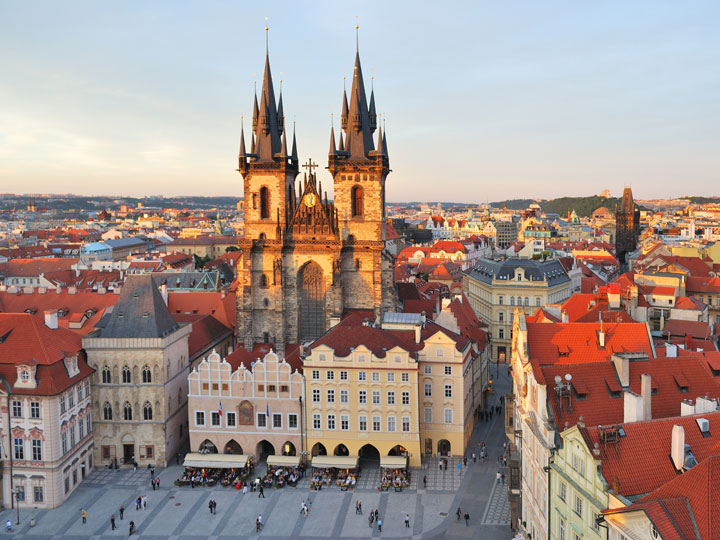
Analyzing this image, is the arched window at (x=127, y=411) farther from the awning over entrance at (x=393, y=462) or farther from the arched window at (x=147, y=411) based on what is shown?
the awning over entrance at (x=393, y=462)

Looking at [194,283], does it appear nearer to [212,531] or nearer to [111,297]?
[111,297]

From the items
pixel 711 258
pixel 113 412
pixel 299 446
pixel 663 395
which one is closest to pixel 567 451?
pixel 663 395

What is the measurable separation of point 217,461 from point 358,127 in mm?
43629

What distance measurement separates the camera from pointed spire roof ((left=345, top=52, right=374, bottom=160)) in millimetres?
84375

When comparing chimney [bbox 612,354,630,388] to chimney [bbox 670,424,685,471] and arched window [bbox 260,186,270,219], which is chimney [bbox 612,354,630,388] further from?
arched window [bbox 260,186,270,219]

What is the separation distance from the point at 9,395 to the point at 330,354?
26620 millimetres

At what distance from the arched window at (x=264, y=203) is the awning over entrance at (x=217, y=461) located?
32903mm

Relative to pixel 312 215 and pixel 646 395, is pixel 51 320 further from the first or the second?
pixel 646 395

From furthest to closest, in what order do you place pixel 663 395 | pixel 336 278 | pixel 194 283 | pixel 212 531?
pixel 194 283
pixel 336 278
pixel 212 531
pixel 663 395

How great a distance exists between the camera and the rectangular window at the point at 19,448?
2228 inches

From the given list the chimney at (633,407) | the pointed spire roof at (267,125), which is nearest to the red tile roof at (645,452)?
the chimney at (633,407)

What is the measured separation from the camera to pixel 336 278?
268ft

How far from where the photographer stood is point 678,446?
103ft

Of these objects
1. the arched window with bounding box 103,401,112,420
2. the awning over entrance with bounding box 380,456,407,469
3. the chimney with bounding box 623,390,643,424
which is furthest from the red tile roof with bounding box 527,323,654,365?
the arched window with bounding box 103,401,112,420
